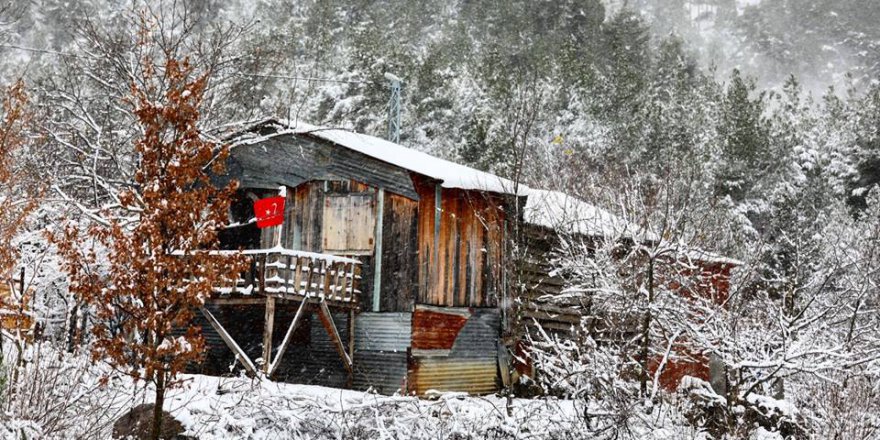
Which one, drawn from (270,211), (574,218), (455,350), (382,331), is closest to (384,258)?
(382,331)

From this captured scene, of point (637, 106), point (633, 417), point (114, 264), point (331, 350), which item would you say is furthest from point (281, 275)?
point (637, 106)

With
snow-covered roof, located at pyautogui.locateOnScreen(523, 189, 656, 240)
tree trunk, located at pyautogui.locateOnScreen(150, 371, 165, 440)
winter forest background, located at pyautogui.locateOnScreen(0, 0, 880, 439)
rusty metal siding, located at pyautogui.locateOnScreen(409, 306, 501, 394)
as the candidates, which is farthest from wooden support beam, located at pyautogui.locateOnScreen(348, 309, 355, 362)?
tree trunk, located at pyautogui.locateOnScreen(150, 371, 165, 440)

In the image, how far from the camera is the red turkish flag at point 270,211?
1936cm

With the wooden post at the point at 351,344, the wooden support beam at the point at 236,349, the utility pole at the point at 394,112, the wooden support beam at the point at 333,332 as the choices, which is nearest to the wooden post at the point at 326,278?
the wooden support beam at the point at 333,332

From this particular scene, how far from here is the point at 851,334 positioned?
13.1m

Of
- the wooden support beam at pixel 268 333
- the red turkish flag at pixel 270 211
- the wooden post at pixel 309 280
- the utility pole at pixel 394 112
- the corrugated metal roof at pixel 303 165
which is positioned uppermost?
the utility pole at pixel 394 112

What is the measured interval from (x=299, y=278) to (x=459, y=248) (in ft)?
14.0

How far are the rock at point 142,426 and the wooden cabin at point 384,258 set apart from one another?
5.78m

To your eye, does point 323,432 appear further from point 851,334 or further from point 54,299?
point 54,299

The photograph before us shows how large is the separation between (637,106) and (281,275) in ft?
90.8

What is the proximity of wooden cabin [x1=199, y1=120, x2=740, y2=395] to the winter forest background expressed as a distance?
75.3 inches

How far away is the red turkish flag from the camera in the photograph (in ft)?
63.5

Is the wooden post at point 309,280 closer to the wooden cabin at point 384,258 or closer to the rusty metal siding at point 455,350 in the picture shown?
the wooden cabin at point 384,258

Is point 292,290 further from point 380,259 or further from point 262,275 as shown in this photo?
point 380,259
